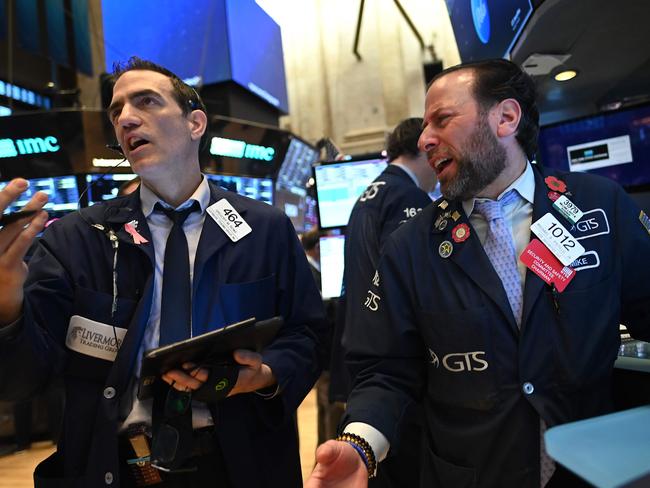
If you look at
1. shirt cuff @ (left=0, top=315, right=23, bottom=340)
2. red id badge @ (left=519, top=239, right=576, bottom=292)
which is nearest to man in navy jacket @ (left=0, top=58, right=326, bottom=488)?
shirt cuff @ (left=0, top=315, right=23, bottom=340)

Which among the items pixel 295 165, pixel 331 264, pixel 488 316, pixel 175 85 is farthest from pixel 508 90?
pixel 295 165

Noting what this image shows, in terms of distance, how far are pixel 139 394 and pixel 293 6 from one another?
10.2 metres

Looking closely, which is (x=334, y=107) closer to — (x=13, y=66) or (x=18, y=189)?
(x=13, y=66)

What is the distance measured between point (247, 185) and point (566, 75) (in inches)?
135

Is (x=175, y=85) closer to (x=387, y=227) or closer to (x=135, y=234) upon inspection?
(x=135, y=234)

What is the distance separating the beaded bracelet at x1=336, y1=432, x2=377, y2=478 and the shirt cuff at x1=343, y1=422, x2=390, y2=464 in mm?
13

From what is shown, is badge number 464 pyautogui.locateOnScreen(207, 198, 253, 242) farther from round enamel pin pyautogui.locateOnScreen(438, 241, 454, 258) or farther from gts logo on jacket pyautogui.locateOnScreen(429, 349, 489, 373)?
gts logo on jacket pyautogui.locateOnScreen(429, 349, 489, 373)

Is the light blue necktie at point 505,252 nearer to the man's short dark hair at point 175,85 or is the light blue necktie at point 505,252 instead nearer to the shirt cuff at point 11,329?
the man's short dark hair at point 175,85

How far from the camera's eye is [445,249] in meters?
1.43

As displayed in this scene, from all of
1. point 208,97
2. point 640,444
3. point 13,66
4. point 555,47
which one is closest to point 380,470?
point 640,444

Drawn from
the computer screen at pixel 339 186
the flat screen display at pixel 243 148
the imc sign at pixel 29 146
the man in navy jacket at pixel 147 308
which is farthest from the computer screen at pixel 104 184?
the man in navy jacket at pixel 147 308

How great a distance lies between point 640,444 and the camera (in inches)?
29.5

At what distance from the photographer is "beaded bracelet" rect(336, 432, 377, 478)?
1.16 meters

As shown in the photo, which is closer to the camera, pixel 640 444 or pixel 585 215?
pixel 640 444
